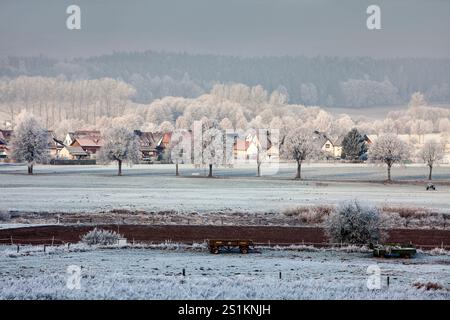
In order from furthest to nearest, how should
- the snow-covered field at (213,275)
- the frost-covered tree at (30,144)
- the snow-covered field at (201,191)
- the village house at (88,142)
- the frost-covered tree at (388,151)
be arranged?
1. the village house at (88,142)
2. the frost-covered tree at (30,144)
3. the frost-covered tree at (388,151)
4. the snow-covered field at (201,191)
5. the snow-covered field at (213,275)

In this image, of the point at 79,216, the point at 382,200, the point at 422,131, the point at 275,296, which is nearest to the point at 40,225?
the point at 79,216

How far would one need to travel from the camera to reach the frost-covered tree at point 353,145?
170m

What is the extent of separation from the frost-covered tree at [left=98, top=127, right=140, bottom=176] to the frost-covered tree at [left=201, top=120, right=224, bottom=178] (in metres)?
14.9

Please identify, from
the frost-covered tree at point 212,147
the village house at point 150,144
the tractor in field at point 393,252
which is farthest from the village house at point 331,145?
the tractor in field at point 393,252

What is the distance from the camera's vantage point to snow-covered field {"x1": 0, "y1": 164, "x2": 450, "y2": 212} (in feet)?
248

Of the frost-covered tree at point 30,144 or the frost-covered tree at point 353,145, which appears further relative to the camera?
the frost-covered tree at point 353,145

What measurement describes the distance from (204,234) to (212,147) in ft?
238


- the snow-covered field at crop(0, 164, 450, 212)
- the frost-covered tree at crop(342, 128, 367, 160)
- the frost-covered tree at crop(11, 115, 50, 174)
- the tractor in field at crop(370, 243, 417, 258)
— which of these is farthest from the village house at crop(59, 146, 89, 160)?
the tractor in field at crop(370, 243, 417, 258)

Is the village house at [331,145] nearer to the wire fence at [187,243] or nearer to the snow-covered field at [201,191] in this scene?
the snow-covered field at [201,191]

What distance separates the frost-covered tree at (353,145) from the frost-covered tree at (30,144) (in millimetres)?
74259

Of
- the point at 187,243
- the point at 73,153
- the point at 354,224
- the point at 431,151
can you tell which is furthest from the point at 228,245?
the point at 73,153

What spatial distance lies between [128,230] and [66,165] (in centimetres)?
10440

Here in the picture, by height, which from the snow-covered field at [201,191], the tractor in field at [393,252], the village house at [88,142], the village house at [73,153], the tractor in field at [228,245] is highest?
the village house at [88,142]
